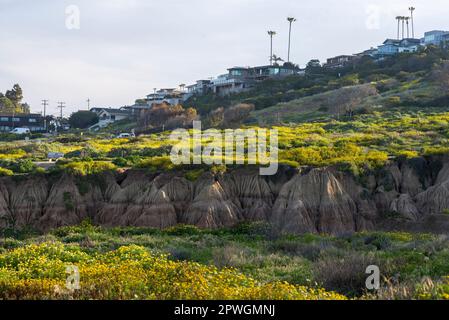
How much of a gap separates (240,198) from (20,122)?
9561cm

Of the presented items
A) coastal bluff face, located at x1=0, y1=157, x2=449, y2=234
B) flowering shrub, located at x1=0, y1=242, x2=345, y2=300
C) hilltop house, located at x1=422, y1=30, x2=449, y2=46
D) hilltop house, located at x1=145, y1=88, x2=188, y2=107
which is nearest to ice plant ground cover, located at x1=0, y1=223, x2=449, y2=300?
flowering shrub, located at x1=0, y1=242, x2=345, y2=300

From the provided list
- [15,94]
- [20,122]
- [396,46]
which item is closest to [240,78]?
[396,46]

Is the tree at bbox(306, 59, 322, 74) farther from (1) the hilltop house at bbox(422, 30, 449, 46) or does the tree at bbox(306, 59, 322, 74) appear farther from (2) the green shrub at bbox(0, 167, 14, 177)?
(2) the green shrub at bbox(0, 167, 14, 177)

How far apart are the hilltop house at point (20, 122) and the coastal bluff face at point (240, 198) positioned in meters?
87.6

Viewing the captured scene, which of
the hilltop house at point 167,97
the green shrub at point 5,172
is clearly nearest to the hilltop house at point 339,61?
the hilltop house at point 167,97

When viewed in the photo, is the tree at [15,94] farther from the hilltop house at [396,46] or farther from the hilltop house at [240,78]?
the hilltop house at [396,46]

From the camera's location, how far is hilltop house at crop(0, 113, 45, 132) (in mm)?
125375

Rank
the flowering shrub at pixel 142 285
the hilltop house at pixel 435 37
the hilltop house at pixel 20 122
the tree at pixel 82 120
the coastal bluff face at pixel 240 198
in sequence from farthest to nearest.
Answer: the hilltop house at pixel 435 37 < the tree at pixel 82 120 < the hilltop house at pixel 20 122 < the coastal bluff face at pixel 240 198 < the flowering shrub at pixel 142 285

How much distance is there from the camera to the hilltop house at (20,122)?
125 meters

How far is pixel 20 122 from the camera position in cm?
12638

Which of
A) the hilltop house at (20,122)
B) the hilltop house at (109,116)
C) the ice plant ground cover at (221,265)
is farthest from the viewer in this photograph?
Answer: the hilltop house at (20,122)

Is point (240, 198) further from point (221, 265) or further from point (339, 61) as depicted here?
point (339, 61)

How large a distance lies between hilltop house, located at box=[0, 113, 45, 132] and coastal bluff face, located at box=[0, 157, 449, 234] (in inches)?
3451
